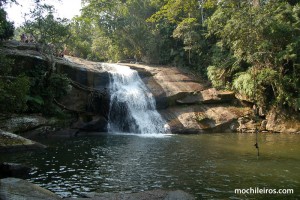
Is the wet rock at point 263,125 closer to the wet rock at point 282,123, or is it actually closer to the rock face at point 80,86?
the wet rock at point 282,123

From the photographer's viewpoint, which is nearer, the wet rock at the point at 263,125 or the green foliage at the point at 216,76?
the wet rock at the point at 263,125

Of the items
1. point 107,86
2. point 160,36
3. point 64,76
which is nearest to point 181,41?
point 160,36

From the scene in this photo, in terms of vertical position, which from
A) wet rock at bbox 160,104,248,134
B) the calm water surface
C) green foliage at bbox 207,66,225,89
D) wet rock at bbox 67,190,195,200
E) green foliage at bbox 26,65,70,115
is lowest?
the calm water surface

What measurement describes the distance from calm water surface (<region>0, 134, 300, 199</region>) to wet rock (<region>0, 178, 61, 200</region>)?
4.64ft

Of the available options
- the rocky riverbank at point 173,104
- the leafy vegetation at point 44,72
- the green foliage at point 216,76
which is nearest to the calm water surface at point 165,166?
the leafy vegetation at point 44,72

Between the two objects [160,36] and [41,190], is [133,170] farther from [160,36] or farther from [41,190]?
[160,36]

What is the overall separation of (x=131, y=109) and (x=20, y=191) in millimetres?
18156

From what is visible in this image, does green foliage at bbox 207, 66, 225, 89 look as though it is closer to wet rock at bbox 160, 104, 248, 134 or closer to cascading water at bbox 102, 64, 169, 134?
wet rock at bbox 160, 104, 248, 134

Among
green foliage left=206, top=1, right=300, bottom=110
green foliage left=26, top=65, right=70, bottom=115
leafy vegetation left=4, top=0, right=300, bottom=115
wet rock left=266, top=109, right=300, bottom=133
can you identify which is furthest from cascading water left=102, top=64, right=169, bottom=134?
wet rock left=266, top=109, right=300, bottom=133

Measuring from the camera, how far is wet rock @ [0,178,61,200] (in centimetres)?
690

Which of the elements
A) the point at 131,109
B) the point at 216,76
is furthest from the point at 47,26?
the point at 216,76

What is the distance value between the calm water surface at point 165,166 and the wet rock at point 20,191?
4.64 feet

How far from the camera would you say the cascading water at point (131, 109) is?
960 inches

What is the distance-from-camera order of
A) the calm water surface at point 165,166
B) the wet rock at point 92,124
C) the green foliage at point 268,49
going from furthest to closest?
the green foliage at point 268,49, the wet rock at point 92,124, the calm water surface at point 165,166
